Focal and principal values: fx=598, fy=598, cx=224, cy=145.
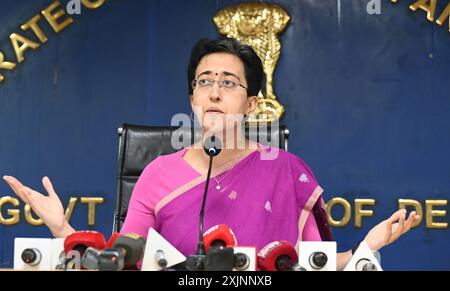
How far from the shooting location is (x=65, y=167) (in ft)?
11.7

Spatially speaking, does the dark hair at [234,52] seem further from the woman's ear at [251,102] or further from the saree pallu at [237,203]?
the saree pallu at [237,203]

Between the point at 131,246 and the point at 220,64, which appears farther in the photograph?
the point at 220,64

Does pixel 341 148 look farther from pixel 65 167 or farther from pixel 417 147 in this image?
pixel 65 167

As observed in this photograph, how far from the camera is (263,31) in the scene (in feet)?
11.4

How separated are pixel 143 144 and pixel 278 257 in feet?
4.26

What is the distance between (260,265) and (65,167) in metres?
2.59

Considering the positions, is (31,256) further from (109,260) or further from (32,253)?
(109,260)

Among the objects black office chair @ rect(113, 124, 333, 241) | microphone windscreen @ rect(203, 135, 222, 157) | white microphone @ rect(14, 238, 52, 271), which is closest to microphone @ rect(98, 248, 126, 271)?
white microphone @ rect(14, 238, 52, 271)

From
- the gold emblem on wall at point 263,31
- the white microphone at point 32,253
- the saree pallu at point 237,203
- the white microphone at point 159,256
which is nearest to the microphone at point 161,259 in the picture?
the white microphone at point 159,256

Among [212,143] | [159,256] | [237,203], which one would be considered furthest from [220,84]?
[159,256]

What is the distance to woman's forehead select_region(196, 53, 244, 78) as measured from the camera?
183 centimetres

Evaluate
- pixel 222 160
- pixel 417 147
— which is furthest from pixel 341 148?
pixel 222 160

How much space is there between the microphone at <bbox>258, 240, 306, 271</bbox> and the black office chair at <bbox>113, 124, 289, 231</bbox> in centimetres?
116
